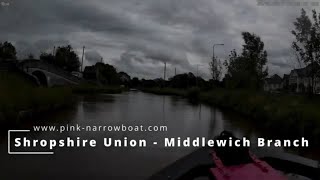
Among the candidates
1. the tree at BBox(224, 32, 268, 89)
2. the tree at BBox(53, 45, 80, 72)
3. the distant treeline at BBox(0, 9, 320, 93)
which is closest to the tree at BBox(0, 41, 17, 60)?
the distant treeline at BBox(0, 9, 320, 93)

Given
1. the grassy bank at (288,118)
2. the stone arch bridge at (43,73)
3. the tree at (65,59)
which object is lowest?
the grassy bank at (288,118)

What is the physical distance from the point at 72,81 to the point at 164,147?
31.7 m

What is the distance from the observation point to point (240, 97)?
2341 cm

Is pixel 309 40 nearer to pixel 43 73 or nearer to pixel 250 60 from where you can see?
pixel 250 60

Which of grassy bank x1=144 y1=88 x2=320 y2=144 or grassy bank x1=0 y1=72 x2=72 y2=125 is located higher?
grassy bank x1=0 y1=72 x2=72 y2=125

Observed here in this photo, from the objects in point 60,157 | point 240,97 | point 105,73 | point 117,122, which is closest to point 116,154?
point 60,157

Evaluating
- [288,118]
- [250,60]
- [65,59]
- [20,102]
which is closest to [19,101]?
[20,102]

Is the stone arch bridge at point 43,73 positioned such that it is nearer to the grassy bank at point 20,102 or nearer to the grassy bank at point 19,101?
the grassy bank at point 20,102

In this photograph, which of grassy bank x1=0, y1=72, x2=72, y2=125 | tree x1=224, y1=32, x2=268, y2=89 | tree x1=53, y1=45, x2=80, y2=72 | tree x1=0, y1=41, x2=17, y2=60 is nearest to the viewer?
grassy bank x1=0, y1=72, x2=72, y2=125

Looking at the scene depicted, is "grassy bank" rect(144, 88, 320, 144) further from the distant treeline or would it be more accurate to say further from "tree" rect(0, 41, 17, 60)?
"tree" rect(0, 41, 17, 60)

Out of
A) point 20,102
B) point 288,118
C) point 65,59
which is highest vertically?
point 65,59

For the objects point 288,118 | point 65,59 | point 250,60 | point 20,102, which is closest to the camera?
point 20,102

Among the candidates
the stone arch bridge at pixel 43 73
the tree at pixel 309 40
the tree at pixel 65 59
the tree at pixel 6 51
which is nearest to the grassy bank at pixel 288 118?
the tree at pixel 309 40

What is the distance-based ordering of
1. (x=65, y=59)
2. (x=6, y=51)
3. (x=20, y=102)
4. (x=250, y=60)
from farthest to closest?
(x=65, y=59), (x=6, y=51), (x=250, y=60), (x=20, y=102)
